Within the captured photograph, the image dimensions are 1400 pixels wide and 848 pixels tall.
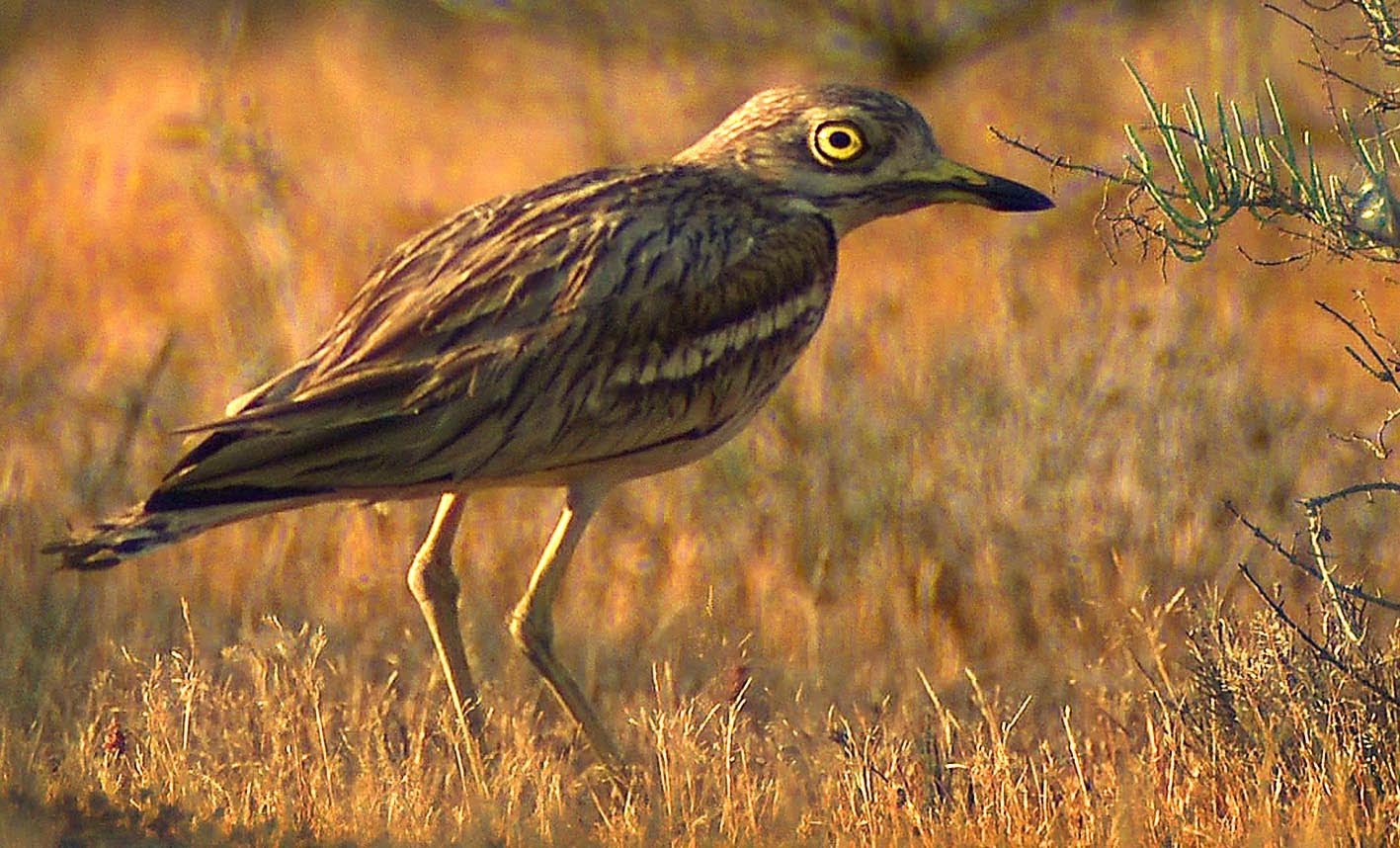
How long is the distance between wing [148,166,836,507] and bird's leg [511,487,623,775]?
13.5 inches

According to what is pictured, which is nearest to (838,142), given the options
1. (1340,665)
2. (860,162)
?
(860,162)

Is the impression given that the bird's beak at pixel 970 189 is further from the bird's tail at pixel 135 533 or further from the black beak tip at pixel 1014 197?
the bird's tail at pixel 135 533

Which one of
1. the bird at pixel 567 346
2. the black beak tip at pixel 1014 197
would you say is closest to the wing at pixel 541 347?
the bird at pixel 567 346

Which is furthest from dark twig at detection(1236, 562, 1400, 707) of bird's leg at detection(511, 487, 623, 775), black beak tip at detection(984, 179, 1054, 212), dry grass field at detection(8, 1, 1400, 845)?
bird's leg at detection(511, 487, 623, 775)

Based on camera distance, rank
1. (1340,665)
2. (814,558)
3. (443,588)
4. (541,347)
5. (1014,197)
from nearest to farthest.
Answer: (1340,665), (541,347), (1014,197), (443,588), (814,558)

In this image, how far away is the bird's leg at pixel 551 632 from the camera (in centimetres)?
565

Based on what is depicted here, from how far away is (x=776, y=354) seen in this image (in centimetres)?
Answer: 560

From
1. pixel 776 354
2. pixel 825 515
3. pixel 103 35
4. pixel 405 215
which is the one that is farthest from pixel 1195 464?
pixel 103 35

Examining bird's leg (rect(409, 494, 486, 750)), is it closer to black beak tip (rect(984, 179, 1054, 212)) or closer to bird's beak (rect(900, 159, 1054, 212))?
bird's beak (rect(900, 159, 1054, 212))

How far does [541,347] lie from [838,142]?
1081 mm

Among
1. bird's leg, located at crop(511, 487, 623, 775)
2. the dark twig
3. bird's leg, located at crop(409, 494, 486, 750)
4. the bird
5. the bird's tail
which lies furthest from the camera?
bird's leg, located at crop(409, 494, 486, 750)

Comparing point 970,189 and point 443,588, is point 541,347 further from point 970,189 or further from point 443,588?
point 970,189

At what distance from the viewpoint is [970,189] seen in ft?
19.0

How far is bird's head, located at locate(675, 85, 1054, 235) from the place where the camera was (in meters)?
5.81
